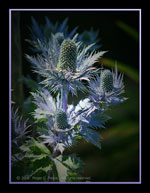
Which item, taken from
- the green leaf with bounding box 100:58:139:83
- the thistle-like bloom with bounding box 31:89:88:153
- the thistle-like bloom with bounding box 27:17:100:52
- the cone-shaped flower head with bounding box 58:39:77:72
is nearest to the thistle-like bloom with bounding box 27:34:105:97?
the cone-shaped flower head with bounding box 58:39:77:72

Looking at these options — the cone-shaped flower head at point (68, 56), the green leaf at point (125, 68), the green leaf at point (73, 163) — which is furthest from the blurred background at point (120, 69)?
the cone-shaped flower head at point (68, 56)

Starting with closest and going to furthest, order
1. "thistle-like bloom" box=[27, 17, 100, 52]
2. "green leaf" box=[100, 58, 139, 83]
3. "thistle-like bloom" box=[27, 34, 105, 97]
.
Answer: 1. "thistle-like bloom" box=[27, 34, 105, 97]
2. "green leaf" box=[100, 58, 139, 83]
3. "thistle-like bloom" box=[27, 17, 100, 52]

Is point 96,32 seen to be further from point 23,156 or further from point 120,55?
point 23,156

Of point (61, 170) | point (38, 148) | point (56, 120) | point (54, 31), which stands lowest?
Answer: point (61, 170)

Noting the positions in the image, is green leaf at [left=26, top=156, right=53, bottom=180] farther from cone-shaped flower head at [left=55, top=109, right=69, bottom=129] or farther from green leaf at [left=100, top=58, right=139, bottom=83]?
green leaf at [left=100, top=58, right=139, bottom=83]

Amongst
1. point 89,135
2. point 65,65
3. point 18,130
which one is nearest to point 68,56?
point 65,65

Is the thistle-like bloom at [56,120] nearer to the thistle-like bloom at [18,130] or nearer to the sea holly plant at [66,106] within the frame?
the sea holly plant at [66,106]

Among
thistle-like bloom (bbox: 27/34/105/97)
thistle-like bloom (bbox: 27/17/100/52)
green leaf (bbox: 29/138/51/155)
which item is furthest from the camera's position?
thistle-like bloom (bbox: 27/17/100/52)

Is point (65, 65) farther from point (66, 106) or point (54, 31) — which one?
point (54, 31)
